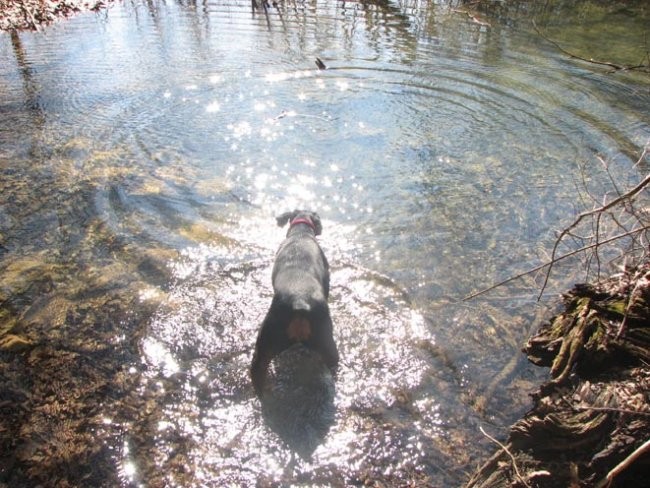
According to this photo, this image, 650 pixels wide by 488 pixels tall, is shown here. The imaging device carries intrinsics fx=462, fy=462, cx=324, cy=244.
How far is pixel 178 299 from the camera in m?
4.86

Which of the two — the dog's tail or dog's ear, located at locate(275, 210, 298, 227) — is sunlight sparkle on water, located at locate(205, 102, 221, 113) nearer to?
dog's ear, located at locate(275, 210, 298, 227)

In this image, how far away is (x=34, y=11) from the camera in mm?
14508

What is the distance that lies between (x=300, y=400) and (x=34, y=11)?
16.3 meters

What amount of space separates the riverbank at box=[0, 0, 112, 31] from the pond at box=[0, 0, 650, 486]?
1415 millimetres

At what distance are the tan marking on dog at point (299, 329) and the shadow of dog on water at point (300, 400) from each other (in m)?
0.37

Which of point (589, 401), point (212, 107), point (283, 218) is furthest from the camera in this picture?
point (212, 107)

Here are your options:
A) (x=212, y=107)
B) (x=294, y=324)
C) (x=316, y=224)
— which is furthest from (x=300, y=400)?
(x=212, y=107)

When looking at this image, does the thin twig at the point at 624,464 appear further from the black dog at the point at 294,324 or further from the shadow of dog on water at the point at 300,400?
the black dog at the point at 294,324

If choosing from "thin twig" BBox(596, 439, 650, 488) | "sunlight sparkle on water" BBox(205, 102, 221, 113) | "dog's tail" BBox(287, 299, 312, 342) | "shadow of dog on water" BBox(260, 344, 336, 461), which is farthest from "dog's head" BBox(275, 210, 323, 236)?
"sunlight sparkle on water" BBox(205, 102, 221, 113)

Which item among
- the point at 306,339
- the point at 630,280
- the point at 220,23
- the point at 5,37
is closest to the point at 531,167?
the point at 630,280

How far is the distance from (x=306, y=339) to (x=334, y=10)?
1547cm

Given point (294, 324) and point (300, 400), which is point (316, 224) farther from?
point (300, 400)

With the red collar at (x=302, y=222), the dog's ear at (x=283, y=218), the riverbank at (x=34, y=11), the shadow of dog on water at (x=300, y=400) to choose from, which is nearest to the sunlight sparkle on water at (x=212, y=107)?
the dog's ear at (x=283, y=218)

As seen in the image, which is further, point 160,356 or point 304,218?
point 304,218
